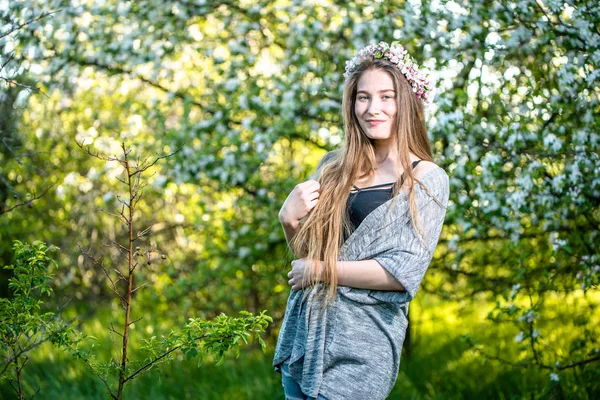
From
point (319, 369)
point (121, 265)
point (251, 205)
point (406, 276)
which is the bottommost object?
point (121, 265)

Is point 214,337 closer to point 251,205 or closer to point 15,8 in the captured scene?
point 251,205

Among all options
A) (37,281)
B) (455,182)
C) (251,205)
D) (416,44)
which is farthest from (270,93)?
(37,281)

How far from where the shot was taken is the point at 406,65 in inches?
102

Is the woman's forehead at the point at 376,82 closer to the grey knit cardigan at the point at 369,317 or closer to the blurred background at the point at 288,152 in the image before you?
the grey knit cardigan at the point at 369,317

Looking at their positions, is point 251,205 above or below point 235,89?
below

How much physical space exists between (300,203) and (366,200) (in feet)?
0.70

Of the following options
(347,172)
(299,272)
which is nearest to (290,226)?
(299,272)

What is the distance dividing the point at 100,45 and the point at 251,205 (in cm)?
154

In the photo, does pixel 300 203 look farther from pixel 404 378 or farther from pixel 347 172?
pixel 404 378

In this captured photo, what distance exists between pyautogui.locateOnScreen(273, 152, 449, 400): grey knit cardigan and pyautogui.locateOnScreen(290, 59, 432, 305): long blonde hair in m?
0.05

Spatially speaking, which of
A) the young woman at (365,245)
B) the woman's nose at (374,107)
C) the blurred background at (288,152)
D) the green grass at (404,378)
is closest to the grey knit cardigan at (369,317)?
the young woman at (365,245)

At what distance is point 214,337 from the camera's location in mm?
2359

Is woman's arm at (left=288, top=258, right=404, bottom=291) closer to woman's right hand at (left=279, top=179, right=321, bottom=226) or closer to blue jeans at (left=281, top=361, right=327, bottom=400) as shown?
woman's right hand at (left=279, top=179, right=321, bottom=226)

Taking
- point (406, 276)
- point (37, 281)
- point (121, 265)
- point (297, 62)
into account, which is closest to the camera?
point (406, 276)
